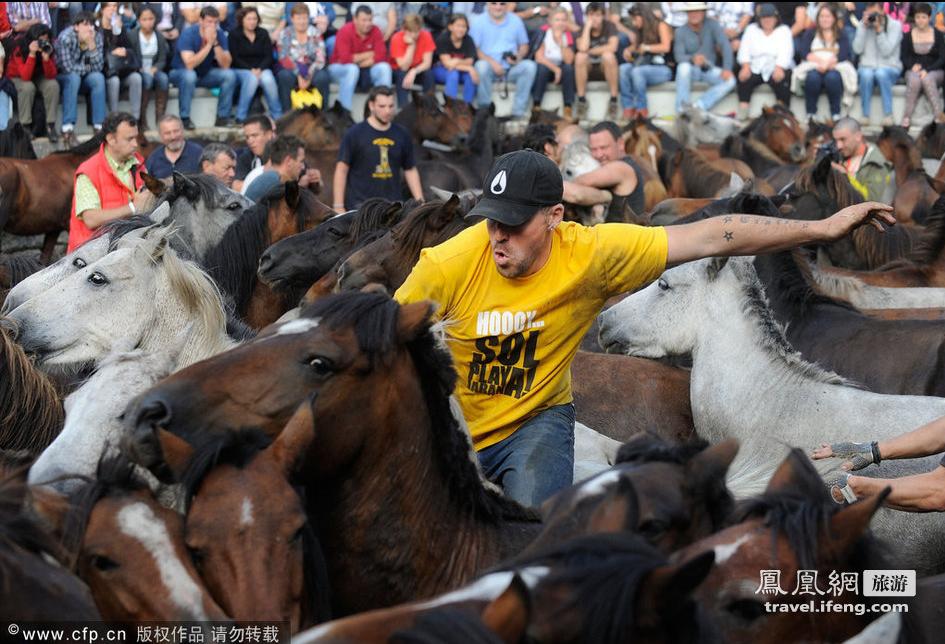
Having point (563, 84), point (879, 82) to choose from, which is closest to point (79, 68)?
point (563, 84)

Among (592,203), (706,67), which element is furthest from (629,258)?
(706,67)

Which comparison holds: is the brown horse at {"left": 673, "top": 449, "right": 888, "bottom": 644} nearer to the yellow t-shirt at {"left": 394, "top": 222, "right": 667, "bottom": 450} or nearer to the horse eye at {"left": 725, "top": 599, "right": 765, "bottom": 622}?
the horse eye at {"left": 725, "top": 599, "right": 765, "bottom": 622}

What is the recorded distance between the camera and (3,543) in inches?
127

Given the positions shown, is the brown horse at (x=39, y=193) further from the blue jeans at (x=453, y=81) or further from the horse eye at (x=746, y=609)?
the horse eye at (x=746, y=609)

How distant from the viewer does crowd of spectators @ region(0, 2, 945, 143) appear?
17.6 m

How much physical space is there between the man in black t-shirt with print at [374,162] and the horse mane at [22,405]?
22.1ft

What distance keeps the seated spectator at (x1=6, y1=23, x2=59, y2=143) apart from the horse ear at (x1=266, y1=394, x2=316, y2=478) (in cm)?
1387

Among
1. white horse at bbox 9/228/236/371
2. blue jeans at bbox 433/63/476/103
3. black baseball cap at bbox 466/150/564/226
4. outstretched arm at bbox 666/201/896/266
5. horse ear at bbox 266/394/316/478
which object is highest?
black baseball cap at bbox 466/150/564/226

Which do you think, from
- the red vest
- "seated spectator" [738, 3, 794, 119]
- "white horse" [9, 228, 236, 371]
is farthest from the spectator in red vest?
"seated spectator" [738, 3, 794, 119]

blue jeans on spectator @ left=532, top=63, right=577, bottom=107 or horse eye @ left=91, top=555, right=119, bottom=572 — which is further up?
horse eye @ left=91, top=555, right=119, bottom=572

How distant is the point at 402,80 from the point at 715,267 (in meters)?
12.9

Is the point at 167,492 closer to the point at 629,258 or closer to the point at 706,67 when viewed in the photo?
the point at 629,258

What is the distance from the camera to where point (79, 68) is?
16.6 meters

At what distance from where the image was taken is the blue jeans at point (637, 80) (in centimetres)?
2017
